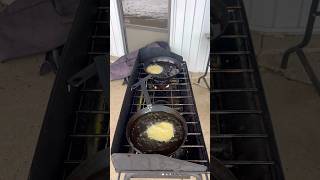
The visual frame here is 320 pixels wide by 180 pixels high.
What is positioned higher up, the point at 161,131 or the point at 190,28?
the point at 190,28

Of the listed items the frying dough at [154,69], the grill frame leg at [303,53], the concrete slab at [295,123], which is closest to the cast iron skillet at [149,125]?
the frying dough at [154,69]

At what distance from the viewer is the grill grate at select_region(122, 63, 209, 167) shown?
0.62 meters

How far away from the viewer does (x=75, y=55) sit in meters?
0.76

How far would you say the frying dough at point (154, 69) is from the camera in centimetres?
79

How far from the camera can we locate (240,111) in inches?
24.7

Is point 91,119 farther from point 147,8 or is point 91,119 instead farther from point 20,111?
point 20,111

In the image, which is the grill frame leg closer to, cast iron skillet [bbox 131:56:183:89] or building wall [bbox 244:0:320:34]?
building wall [bbox 244:0:320:34]

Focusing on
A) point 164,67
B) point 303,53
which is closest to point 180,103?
point 164,67

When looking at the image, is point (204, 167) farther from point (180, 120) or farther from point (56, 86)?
point (56, 86)

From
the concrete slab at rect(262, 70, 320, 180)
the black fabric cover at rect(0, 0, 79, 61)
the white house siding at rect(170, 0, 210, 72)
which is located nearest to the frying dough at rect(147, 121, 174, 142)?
the white house siding at rect(170, 0, 210, 72)

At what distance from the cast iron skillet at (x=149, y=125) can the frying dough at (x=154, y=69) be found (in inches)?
4.1

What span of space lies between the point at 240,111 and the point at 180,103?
136 mm

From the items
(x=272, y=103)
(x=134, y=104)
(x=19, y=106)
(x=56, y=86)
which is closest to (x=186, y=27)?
(x=134, y=104)

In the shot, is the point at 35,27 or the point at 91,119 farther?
the point at 35,27
